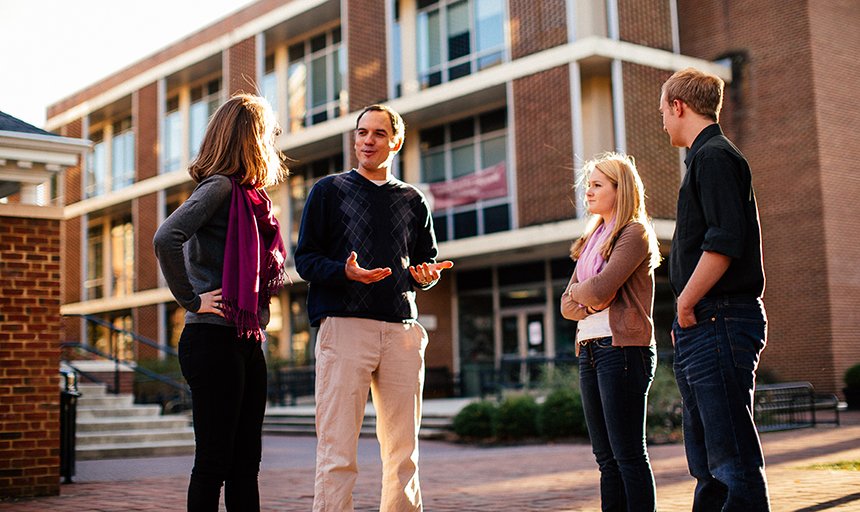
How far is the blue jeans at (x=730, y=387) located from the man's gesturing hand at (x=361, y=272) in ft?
4.03

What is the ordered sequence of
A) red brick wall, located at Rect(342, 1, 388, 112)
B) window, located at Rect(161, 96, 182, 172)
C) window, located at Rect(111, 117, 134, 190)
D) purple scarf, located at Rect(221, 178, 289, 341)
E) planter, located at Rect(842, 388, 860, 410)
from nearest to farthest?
purple scarf, located at Rect(221, 178, 289, 341), planter, located at Rect(842, 388, 860, 410), red brick wall, located at Rect(342, 1, 388, 112), window, located at Rect(161, 96, 182, 172), window, located at Rect(111, 117, 134, 190)

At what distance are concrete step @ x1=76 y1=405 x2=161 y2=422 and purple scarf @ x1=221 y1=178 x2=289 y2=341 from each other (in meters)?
9.29

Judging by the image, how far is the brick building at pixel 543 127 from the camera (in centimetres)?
1952

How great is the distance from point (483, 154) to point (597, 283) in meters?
18.9

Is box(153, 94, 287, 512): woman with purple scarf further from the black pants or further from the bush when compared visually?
the bush

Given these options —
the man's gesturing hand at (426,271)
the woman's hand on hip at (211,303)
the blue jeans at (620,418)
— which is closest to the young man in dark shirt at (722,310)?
the blue jeans at (620,418)

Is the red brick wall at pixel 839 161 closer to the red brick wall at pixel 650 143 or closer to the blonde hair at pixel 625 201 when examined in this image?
the red brick wall at pixel 650 143

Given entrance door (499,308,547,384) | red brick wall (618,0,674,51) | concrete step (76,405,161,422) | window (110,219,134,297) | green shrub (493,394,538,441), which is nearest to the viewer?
concrete step (76,405,161,422)

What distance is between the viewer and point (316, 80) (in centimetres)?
2633

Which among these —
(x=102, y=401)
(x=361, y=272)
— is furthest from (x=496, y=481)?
(x=102, y=401)

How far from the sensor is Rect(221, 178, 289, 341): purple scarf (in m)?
3.28

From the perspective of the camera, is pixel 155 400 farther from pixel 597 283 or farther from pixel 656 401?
pixel 597 283

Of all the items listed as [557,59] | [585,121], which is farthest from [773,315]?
[557,59]

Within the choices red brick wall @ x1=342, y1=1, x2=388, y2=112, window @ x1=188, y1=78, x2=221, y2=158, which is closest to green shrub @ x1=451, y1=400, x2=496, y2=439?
red brick wall @ x1=342, y1=1, x2=388, y2=112
